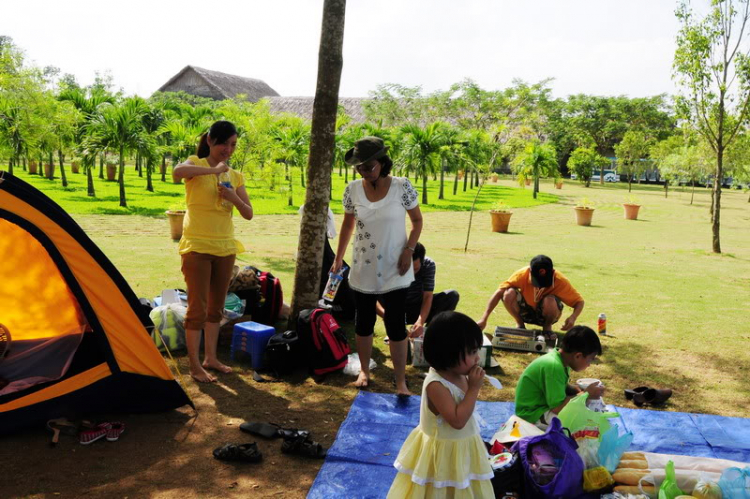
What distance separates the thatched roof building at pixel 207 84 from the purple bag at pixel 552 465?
Answer: 5582cm

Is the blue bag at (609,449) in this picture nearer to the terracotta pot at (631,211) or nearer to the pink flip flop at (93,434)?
the pink flip flop at (93,434)

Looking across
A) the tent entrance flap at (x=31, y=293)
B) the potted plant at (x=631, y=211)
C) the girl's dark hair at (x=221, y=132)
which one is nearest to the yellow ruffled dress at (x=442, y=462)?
the girl's dark hair at (x=221, y=132)

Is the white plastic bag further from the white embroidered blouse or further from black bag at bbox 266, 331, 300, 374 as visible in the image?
the white embroidered blouse

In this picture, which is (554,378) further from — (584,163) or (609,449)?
(584,163)

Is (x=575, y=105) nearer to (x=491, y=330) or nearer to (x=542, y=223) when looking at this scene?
(x=542, y=223)

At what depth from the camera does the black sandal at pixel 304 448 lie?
3.68 metres

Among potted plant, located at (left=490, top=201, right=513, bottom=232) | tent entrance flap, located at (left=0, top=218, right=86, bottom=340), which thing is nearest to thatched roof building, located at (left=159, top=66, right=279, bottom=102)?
potted plant, located at (left=490, top=201, right=513, bottom=232)

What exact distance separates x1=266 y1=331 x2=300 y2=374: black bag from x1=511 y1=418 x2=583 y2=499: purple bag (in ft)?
7.62

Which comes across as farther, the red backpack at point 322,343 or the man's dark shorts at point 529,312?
the man's dark shorts at point 529,312

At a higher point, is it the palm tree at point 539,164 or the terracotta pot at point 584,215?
the palm tree at point 539,164

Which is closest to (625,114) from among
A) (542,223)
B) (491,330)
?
(542,223)

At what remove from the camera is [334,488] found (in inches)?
131

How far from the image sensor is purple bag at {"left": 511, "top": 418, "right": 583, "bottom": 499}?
3.10 m

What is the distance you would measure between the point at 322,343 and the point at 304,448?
142cm
